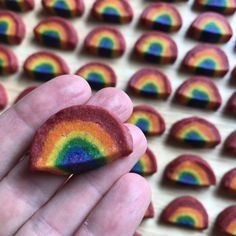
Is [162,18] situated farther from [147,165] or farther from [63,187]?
[63,187]

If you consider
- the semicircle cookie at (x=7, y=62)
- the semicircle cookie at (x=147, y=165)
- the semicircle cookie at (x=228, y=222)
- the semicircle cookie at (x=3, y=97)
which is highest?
the semicircle cookie at (x=7, y=62)

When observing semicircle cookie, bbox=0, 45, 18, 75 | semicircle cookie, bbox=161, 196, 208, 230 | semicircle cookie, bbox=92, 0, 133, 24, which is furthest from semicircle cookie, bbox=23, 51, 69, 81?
semicircle cookie, bbox=161, 196, 208, 230

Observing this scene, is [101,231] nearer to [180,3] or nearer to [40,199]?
[40,199]

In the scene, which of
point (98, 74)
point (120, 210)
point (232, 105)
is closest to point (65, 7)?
point (98, 74)

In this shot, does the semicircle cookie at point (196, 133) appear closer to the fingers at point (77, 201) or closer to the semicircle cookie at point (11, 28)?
the fingers at point (77, 201)

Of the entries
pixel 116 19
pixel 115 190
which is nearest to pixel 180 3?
pixel 116 19

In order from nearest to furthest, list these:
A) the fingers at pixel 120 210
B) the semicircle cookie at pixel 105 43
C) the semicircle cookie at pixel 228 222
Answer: the fingers at pixel 120 210 < the semicircle cookie at pixel 228 222 < the semicircle cookie at pixel 105 43

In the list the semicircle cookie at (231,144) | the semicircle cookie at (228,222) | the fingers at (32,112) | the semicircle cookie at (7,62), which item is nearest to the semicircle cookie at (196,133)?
the semicircle cookie at (231,144)
